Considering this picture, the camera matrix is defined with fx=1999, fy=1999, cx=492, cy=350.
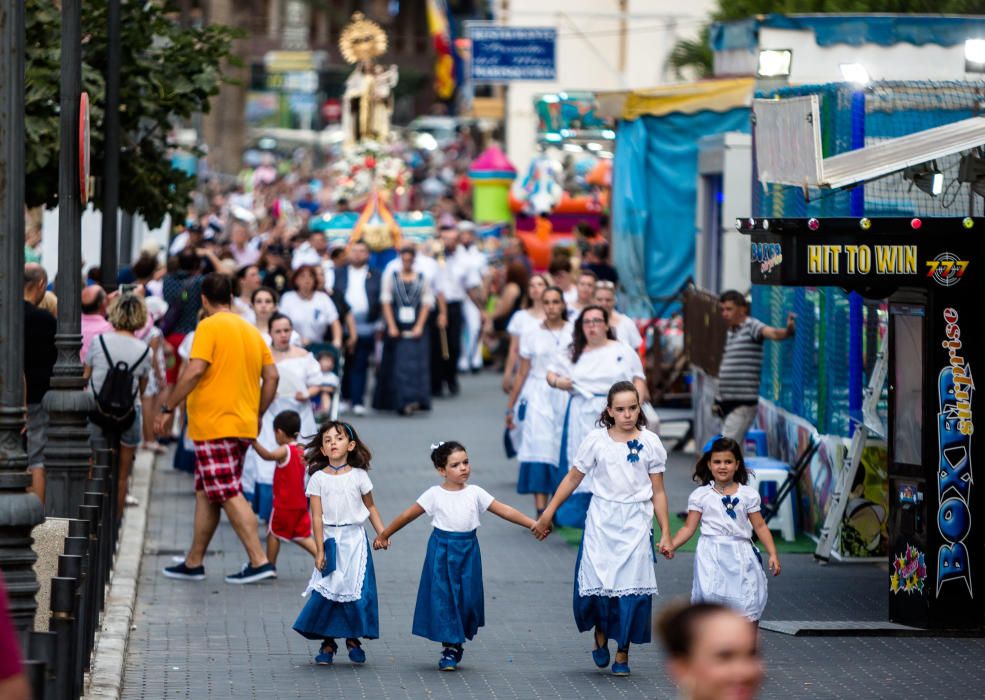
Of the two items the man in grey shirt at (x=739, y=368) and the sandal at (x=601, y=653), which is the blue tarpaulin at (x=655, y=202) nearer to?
the man in grey shirt at (x=739, y=368)

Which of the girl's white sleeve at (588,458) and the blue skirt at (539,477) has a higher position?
the girl's white sleeve at (588,458)

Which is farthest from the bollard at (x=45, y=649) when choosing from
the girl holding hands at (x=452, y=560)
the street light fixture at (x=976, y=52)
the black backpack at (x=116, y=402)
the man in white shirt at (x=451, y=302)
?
the man in white shirt at (x=451, y=302)

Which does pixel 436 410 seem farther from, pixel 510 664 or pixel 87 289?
pixel 510 664

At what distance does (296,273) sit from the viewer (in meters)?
18.7

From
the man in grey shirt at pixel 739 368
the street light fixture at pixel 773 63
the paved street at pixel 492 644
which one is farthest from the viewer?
the man in grey shirt at pixel 739 368

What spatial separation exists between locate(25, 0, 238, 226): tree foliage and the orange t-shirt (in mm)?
2376

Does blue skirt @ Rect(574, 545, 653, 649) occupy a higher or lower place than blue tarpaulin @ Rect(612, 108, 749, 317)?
lower

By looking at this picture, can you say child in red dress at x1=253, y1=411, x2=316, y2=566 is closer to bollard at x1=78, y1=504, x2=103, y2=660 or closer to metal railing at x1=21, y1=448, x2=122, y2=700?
metal railing at x1=21, y1=448, x2=122, y2=700

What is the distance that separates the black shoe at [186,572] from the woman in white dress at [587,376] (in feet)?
8.18

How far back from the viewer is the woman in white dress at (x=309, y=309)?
18547 mm

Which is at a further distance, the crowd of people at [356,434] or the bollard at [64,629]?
the crowd of people at [356,434]

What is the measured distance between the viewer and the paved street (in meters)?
9.05

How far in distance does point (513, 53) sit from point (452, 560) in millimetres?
24617

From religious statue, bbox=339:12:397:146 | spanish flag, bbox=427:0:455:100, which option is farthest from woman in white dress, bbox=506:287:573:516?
spanish flag, bbox=427:0:455:100
